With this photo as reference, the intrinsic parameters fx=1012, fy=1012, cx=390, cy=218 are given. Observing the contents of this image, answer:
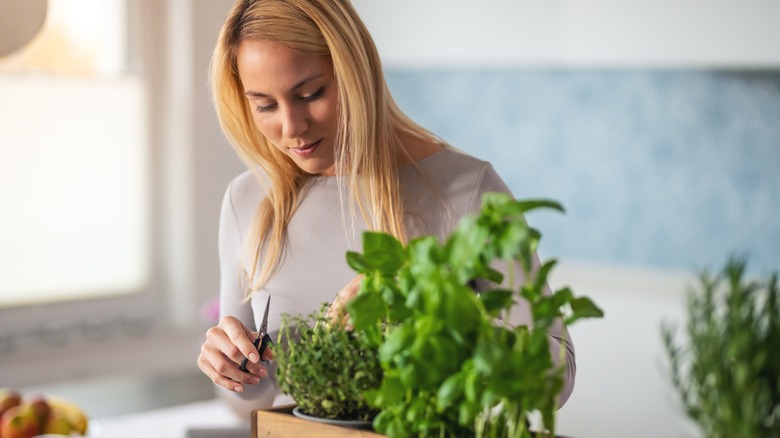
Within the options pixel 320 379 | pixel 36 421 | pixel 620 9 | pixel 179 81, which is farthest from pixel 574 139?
pixel 320 379

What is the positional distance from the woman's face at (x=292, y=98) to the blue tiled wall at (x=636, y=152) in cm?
235

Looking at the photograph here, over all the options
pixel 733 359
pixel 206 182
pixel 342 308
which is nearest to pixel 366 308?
pixel 342 308

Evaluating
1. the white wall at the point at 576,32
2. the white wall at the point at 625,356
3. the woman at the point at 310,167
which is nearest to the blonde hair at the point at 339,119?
the woman at the point at 310,167

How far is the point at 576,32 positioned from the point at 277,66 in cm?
236

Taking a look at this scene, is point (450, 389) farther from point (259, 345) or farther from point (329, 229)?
point (329, 229)

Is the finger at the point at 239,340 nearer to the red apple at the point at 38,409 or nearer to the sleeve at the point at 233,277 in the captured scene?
the sleeve at the point at 233,277

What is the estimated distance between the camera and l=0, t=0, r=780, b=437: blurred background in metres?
3.11

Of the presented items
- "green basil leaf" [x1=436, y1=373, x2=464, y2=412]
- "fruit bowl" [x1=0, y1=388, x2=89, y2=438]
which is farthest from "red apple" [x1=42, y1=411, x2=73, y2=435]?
"green basil leaf" [x1=436, y1=373, x2=464, y2=412]

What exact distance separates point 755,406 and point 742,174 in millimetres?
2993

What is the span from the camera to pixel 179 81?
130 inches

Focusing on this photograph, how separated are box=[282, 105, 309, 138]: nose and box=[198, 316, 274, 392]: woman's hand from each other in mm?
302

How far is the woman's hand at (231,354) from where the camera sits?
48.4 inches

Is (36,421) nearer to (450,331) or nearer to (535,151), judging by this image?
(450,331)

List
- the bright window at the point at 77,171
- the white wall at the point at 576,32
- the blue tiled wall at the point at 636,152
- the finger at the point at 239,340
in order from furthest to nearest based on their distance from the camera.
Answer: the blue tiled wall at the point at 636,152 < the white wall at the point at 576,32 < the bright window at the point at 77,171 < the finger at the point at 239,340
